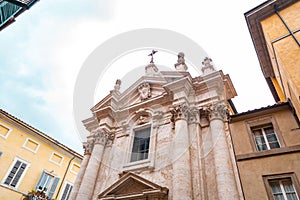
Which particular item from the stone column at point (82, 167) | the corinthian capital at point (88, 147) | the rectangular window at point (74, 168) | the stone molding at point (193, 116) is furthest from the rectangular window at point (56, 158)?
the stone molding at point (193, 116)

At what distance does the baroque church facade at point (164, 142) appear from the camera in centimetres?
784

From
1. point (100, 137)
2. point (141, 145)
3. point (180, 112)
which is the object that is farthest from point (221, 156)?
point (100, 137)

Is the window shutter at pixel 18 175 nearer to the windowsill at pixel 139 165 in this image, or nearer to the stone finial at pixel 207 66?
the windowsill at pixel 139 165

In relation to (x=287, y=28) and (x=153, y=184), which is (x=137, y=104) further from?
(x=287, y=28)

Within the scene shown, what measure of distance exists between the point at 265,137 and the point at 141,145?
5.86 m

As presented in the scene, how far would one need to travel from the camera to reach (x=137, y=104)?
40.7 ft

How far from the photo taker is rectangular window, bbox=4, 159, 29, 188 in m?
15.7

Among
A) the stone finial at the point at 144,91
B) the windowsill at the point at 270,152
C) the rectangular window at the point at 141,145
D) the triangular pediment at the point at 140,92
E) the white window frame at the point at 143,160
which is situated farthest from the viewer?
the stone finial at the point at 144,91

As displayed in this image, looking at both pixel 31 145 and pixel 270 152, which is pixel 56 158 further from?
pixel 270 152

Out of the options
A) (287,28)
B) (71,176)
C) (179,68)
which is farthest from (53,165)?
(287,28)

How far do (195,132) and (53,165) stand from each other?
50.4 ft

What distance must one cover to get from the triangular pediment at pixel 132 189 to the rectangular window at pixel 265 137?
4090 millimetres

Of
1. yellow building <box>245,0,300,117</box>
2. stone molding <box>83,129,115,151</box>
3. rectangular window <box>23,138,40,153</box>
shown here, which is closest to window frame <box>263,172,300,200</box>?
yellow building <box>245,0,300,117</box>

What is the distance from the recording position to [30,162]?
17.2 m
